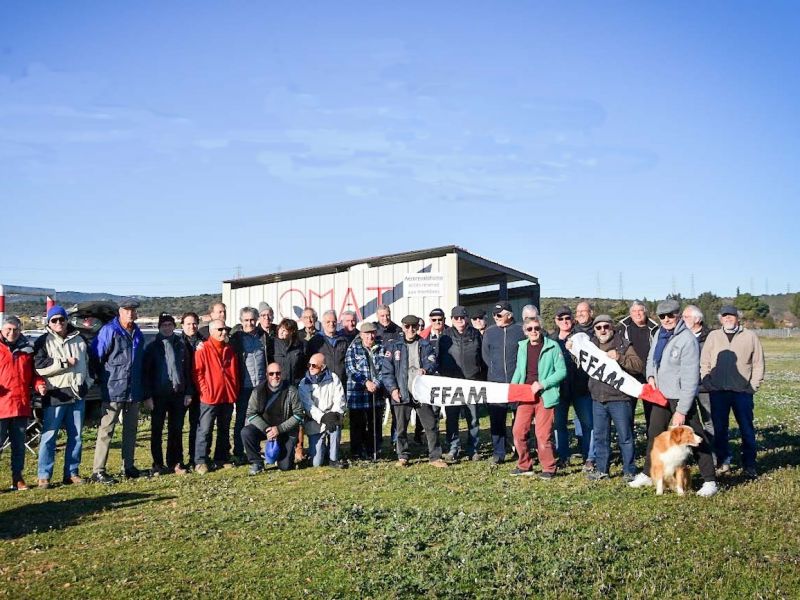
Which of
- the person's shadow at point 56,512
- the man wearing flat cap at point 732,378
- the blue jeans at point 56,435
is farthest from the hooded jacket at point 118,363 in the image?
the man wearing flat cap at point 732,378

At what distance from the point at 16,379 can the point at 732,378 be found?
339 inches

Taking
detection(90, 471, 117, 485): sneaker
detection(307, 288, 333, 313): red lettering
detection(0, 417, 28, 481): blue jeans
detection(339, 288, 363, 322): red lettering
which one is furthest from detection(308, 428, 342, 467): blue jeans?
detection(307, 288, 333, 313): red lettering

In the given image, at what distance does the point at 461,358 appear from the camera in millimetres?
9844

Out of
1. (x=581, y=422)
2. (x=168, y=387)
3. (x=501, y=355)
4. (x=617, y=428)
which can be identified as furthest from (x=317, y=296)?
(x=617, y=428)

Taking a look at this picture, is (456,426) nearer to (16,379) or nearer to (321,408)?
(321,408)

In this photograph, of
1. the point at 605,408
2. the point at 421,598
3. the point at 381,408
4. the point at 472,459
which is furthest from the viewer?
the point at 381,408

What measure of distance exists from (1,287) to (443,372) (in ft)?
32.6

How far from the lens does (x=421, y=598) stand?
455 cm

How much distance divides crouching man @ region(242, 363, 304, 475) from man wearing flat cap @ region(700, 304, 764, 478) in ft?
17.4

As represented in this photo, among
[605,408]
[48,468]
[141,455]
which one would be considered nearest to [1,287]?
[141,455]

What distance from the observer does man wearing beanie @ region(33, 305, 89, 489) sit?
8.47m

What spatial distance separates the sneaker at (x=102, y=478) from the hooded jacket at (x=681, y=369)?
6.69 m

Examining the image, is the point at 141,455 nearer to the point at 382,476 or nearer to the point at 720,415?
the point at 382,476

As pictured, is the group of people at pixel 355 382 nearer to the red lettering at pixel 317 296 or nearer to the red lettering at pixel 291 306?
the red lettering at pixel 317 296
